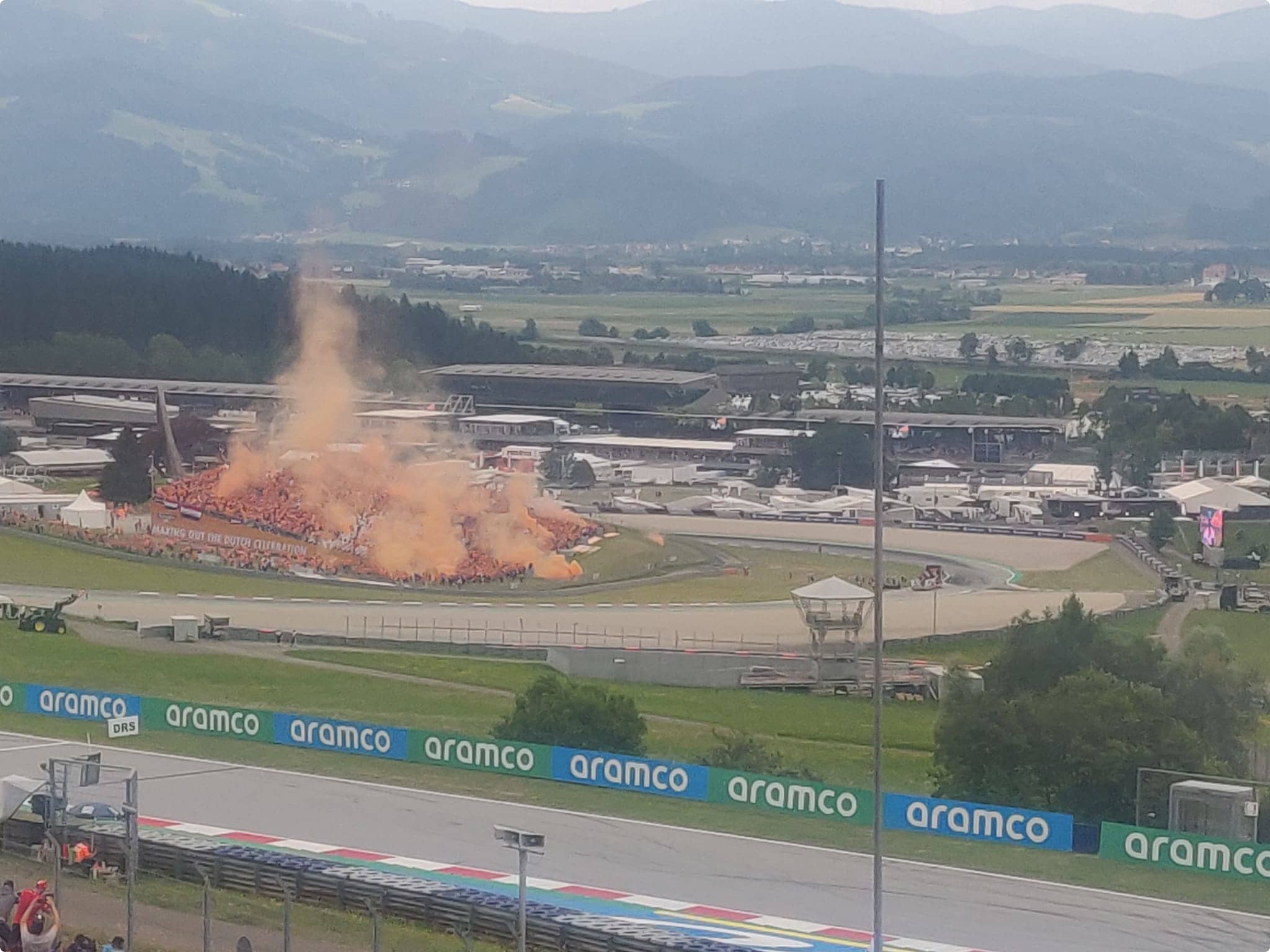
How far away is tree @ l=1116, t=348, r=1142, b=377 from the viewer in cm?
5938

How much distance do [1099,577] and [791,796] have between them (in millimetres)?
20066

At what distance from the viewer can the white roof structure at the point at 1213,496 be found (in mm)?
51062

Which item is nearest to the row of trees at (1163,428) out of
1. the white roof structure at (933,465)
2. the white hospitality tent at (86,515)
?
the white roof structure at (933,465)

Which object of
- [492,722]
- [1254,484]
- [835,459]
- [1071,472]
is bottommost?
[492,722]

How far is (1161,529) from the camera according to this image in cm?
4981

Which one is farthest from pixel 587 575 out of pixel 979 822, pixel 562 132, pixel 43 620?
pixel 562 132

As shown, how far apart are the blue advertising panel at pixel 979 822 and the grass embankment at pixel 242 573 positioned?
69.5 feet

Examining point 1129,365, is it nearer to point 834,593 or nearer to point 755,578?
point 755,578

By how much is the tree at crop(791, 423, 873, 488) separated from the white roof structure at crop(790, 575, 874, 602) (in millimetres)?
11167

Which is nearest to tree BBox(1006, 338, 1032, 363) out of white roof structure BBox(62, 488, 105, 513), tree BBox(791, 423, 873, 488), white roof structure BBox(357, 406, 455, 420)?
tree BBox(791, 423, 873, 488)

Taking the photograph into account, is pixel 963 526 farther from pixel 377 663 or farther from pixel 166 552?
pixel 166 552

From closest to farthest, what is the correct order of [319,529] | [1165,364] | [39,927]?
[39,927] < [319,529] < [1165,364]

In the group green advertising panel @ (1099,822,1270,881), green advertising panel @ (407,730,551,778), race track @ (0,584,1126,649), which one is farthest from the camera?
race track @ (0,584,1126,649)

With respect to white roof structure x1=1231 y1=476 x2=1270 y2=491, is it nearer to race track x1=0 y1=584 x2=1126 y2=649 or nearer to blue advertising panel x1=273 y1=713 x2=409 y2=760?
race track x1=0 y1=584 x2=1126 y2=649
